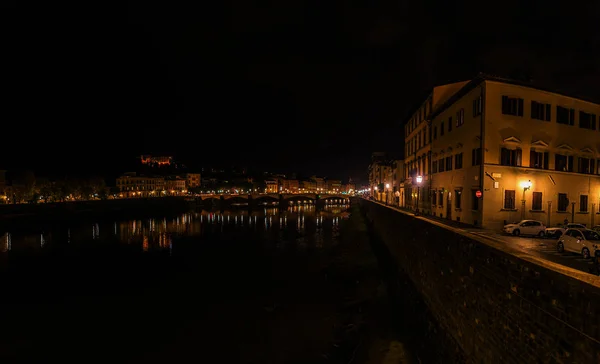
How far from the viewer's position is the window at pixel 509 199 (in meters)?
24.8

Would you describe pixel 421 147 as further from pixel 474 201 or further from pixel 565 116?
pixel 474 201

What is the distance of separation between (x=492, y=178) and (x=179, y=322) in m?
22.4

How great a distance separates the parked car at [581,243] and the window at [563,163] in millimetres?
11983

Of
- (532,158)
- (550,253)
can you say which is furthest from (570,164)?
(550,253)

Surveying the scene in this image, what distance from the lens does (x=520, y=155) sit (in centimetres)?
2512

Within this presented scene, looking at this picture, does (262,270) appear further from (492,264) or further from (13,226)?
(13,226)

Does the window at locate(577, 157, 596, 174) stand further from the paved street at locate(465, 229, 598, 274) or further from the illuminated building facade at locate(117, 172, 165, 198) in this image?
the illuminated building facade at locate(117, 172, 165, 198)

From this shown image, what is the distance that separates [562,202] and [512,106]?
8.67 meters

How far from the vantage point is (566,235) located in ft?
55.1

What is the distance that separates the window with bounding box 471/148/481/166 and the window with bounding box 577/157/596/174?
8849 mm

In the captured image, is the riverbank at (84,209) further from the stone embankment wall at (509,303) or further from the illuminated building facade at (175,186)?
the stone embankment wall at (509,303)

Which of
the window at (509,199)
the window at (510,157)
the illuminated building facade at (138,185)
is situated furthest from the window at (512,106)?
the illuminated building facade at (138,185)

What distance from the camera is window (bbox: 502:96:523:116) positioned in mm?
24422

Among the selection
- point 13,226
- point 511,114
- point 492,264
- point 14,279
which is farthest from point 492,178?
point 13,226
